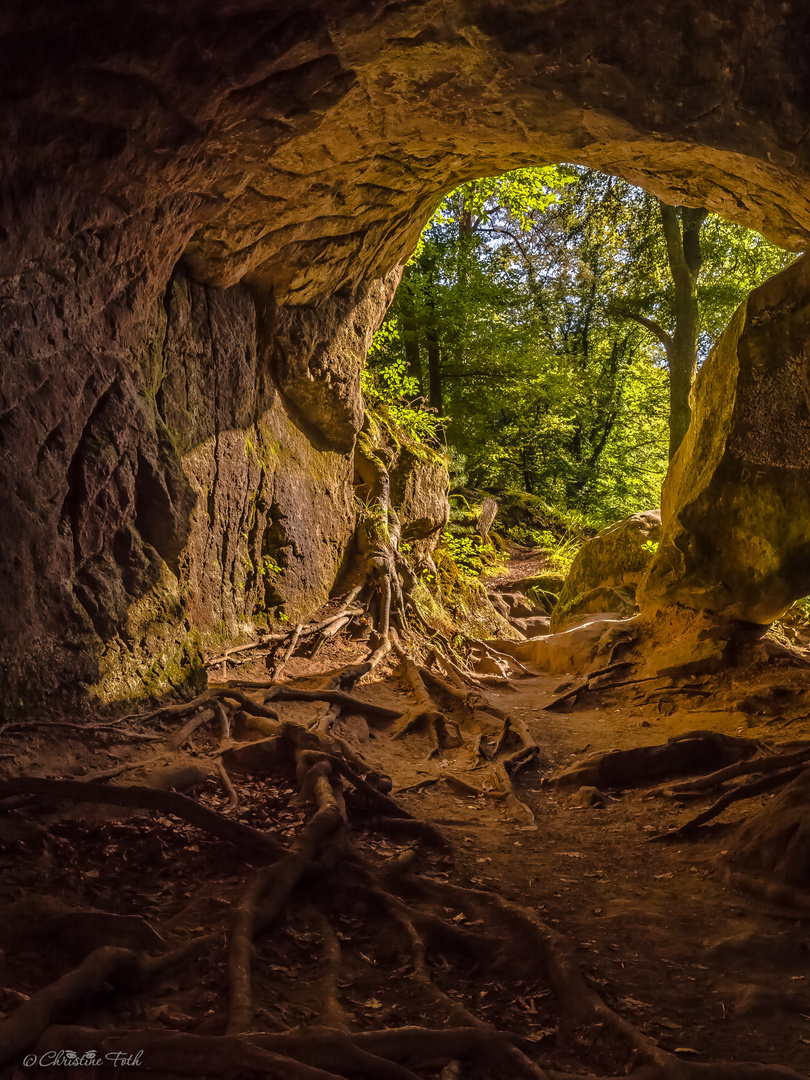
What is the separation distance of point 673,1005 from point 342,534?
7693mm

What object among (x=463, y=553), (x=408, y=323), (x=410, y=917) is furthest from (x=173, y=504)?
(x=408, y=323)

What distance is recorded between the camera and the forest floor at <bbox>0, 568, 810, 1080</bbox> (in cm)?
249

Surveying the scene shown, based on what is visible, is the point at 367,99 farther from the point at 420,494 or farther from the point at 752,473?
the point at 420,494

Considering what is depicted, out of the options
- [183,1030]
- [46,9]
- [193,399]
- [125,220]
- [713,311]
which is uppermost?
[713,311]

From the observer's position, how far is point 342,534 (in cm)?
998

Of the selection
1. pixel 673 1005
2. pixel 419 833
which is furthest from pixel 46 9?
pixel 673 1005

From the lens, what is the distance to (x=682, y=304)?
13992mm

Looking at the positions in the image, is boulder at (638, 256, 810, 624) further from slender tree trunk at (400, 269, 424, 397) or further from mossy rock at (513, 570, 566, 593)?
slender tree trunk at (400, 269, 424, 397)

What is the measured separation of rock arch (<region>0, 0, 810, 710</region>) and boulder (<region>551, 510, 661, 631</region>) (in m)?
7.01

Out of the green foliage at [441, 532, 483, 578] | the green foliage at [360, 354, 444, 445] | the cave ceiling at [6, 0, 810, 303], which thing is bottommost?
the green foliage at [441, 532, 483, 578]

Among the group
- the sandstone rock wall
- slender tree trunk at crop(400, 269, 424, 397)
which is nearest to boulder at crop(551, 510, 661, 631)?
the sandstone rock wall

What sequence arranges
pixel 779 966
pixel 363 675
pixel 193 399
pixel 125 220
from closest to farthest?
1. pixel 779 966
2. pixel 125 220
3. pixel 193 399
4. pixel 363 675

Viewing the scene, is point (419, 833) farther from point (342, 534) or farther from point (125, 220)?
point (342, 534)

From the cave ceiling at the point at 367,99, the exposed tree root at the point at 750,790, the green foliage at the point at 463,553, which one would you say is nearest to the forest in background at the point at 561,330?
the green foliage at the point at 463,553
